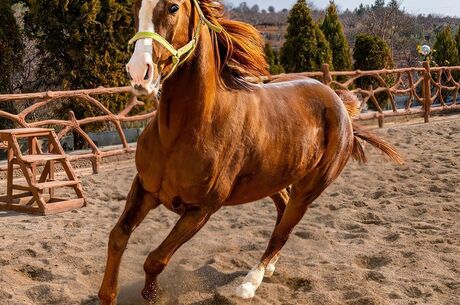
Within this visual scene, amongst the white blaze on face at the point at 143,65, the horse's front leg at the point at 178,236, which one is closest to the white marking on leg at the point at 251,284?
the horse's front leg at the point at 178,236

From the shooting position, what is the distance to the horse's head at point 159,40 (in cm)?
246

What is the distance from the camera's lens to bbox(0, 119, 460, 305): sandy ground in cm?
379

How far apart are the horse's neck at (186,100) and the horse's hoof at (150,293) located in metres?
0.82

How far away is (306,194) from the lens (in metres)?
4.14

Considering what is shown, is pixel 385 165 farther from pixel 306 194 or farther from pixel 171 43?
pixel 171 43

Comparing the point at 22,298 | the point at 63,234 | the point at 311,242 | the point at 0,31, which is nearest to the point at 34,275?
the point at 22,298

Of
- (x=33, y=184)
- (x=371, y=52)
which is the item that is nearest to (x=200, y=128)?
(x=33, y=184)

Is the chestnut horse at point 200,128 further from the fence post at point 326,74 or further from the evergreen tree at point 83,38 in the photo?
the fence post at point 326,74

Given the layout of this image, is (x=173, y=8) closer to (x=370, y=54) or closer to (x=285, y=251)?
(x=285, y=251)

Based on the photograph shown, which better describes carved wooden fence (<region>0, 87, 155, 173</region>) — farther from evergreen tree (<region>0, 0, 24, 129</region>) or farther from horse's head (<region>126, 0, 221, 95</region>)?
horse's head (<region>126, 0, 221, 95</region>)

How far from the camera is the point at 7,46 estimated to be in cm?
1112

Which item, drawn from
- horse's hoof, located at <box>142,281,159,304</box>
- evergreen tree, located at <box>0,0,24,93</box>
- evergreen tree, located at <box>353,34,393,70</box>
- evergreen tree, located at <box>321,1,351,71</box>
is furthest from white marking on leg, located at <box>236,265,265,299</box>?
evergreen tree, located at <box>353,34,393,70</box>

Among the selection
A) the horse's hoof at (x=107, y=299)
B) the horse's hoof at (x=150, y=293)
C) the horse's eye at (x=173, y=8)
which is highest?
the horse's eye at (x=173, y=8)

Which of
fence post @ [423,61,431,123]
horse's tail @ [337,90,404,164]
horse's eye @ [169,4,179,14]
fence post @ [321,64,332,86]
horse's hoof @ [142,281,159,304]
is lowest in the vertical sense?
fence post @ [423,61,431,123]
